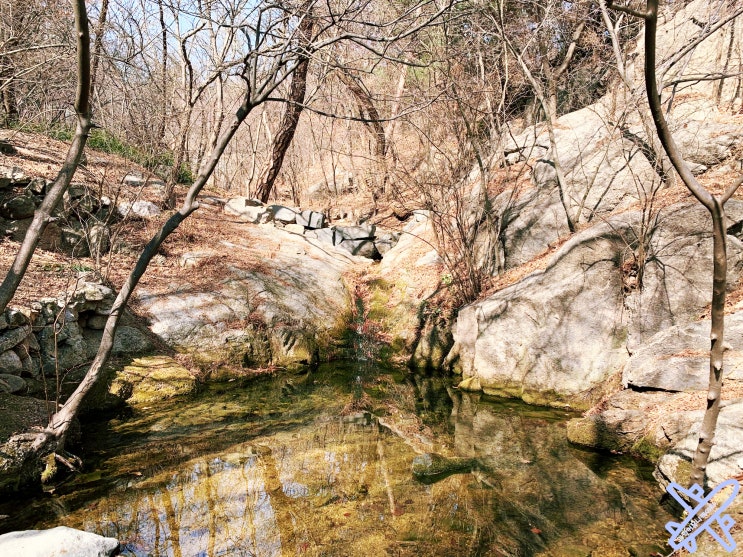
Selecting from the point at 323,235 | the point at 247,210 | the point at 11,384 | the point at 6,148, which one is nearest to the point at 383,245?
the point at 323,235

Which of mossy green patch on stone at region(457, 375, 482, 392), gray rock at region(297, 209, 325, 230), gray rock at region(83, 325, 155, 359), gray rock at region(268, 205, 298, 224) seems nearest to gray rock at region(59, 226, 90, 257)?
gray rock at region(83, 325, 155, 359)

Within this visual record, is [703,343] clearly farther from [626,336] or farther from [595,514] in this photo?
[595,514]

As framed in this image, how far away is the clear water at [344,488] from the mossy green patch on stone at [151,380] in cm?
28

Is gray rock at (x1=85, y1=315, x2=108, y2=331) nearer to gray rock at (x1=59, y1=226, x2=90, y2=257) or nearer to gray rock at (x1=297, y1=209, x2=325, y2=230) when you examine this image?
gray rock at (x1=59, y1=226, x2=90, y2=257)

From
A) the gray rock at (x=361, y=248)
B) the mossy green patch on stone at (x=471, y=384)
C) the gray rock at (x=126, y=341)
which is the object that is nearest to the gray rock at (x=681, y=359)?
the mossy green patch on stone at (x=471, y=384)

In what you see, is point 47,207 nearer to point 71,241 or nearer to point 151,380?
point 151,380

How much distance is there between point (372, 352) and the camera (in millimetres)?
10000

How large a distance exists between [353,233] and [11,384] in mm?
9100

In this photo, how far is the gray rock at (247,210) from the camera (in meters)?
13.4

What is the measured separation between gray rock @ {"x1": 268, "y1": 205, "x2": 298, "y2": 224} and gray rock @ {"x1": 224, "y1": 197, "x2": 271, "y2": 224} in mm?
203

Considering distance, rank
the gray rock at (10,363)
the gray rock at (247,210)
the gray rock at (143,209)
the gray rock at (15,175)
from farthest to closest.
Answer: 1. the gray rock at (247,210)
2. the gray rock at (143,209)
3. the gray rock at (15,175)
4. the gray rock at (10,363)

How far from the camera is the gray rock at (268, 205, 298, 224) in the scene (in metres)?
13.9

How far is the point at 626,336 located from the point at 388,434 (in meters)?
3.41

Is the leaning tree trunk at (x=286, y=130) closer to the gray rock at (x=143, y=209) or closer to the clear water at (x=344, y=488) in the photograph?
the gray rock at (x=143, y=209)
